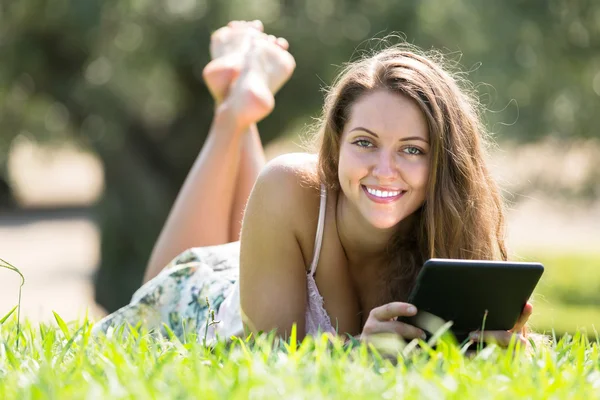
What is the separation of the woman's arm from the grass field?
2.06 ft

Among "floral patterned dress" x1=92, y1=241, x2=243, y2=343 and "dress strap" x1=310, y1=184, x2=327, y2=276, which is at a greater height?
"dress strap" x1=310, y1=184, x2=327, y2=276

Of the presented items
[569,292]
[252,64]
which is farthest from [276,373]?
[569,292]

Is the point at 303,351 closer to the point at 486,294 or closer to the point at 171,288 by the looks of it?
the point at 486,294

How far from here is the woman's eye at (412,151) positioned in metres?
2.78

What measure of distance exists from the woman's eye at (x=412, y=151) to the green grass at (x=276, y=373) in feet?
2.68

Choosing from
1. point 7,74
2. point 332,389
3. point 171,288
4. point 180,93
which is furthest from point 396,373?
point 7,74

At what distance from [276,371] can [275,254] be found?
1.13 m

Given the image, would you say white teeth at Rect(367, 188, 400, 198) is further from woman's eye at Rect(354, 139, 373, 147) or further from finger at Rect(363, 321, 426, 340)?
finger at Rect(363, 321, 426, 340)

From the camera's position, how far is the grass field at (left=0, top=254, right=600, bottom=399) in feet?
5.24

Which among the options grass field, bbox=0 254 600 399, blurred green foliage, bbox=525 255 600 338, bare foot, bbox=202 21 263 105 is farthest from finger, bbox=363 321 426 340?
blurred green foliage, bbox=525 255 600 338

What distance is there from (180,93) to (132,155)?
2.80ft

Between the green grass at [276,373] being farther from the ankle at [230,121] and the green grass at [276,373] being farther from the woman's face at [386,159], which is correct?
the ankle at [230,121]

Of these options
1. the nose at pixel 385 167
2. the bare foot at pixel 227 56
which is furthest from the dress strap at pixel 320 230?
the bare foot at pixel 227 56

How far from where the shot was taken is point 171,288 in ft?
12.1
